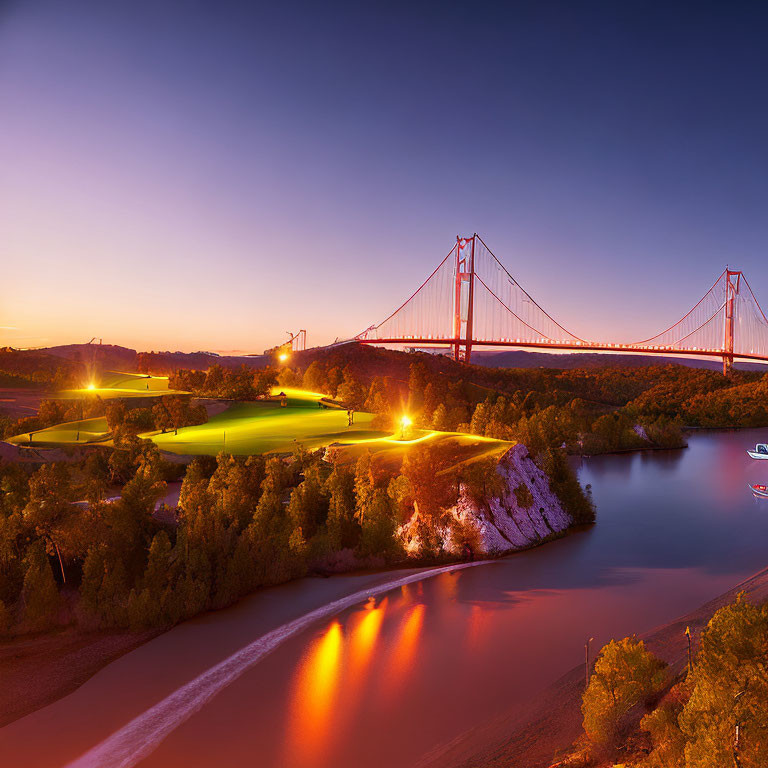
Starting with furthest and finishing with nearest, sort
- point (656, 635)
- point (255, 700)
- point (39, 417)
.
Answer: point (39, 417)
point (656, 635)
point (255, 700)

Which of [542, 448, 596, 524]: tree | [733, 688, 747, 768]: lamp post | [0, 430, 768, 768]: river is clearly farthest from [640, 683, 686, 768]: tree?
[542, 448, 596, 524]: tree

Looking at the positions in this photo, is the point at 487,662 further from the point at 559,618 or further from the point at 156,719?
the point at 156,719

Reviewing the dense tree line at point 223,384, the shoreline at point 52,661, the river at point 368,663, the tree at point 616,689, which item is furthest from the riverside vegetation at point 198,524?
the dense tree line at point 223,384

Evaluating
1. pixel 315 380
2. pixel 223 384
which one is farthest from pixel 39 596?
pixel 315 380

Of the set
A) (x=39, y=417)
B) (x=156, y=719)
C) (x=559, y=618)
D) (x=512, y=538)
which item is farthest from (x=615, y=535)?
(x=39, y=417)

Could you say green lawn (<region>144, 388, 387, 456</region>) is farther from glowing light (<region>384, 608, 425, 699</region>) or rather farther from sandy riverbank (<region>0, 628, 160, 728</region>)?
sandy riverbank (<region>0, 628, 160, 728</region>)

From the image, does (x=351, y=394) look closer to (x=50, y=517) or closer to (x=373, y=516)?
(x=373, y=516)
